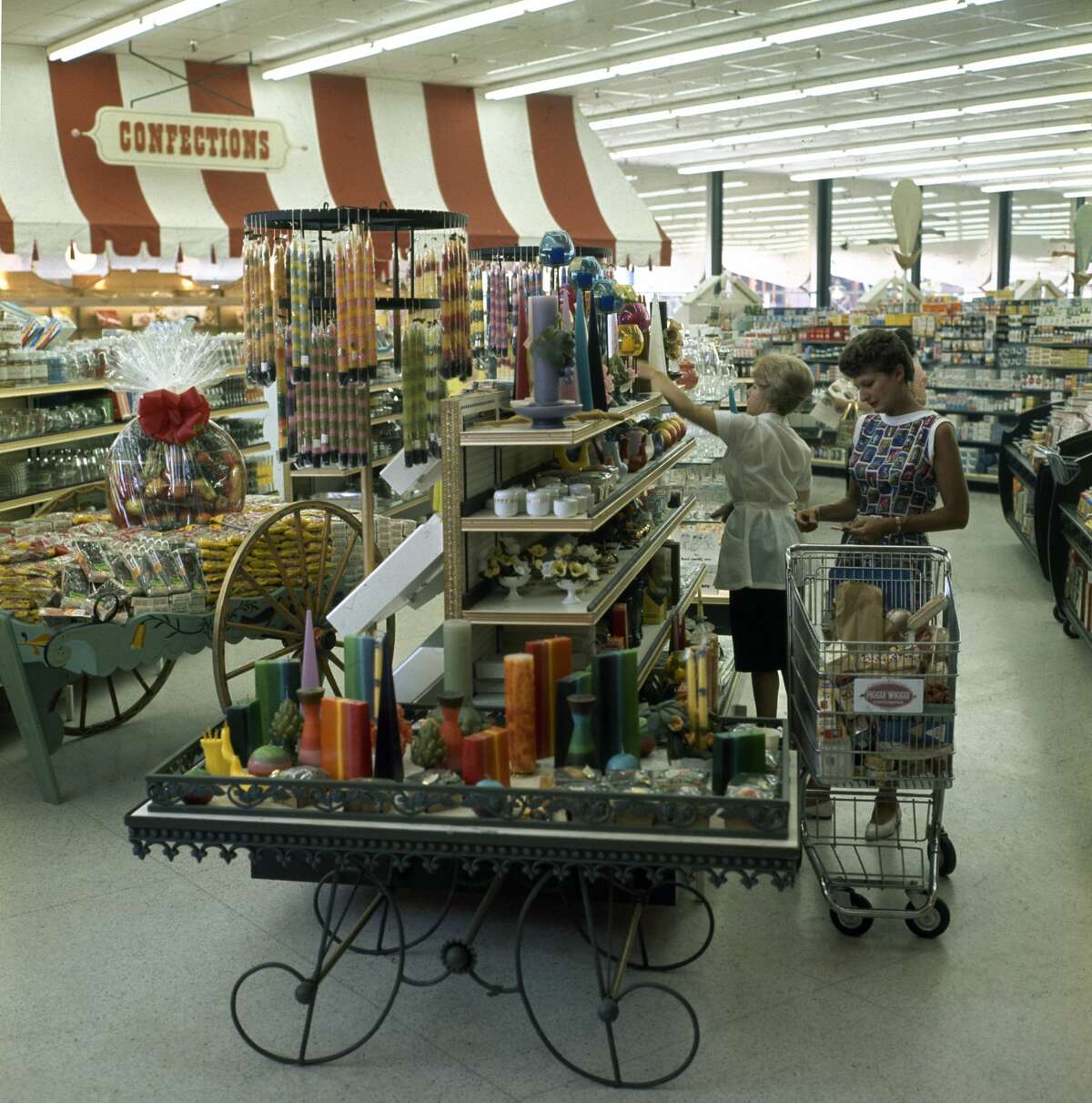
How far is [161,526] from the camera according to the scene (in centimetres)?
493

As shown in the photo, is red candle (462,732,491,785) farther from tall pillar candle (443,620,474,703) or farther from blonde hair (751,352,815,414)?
blonde hair (751,352,815,414)

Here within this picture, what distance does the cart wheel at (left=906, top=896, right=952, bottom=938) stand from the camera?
341 cm

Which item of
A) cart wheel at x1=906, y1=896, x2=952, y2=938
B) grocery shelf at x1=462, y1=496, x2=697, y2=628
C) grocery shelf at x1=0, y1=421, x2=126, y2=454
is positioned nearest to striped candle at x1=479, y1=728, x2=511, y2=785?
grocery shelf at x1=462, y1=496, x2=697, y2=628

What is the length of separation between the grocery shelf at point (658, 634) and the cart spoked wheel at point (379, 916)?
2.99ft

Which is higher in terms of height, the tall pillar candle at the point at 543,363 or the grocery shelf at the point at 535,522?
the tall pillar candle at the point at 543,363

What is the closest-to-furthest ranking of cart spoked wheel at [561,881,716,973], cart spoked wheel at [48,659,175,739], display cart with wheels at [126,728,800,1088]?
display cart with wheels at [126,728,800,1088]
cart spoked wheel at [561,881,716,973]
cart spoked wheel at [48,659,175,739]

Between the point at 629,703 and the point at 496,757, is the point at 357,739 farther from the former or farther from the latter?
the point at 629,703

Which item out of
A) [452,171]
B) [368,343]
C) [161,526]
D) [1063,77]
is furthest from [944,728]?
[1063,77]

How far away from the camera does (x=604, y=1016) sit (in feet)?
8.88

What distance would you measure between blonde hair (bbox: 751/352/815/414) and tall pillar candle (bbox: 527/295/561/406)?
1.12 metres

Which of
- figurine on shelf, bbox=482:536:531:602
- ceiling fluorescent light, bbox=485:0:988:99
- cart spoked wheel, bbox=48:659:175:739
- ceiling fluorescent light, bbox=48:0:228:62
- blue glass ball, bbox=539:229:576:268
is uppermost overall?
ceiling fluorescent light, bbox=48:0:228:62

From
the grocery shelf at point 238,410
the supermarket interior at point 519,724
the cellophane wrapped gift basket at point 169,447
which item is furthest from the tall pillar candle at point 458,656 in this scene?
the grocery shelf at point 238,410

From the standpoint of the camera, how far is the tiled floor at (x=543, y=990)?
9.12 feet

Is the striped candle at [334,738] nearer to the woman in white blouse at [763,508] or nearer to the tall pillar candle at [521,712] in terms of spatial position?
the tall pillar candle at [521,712]
